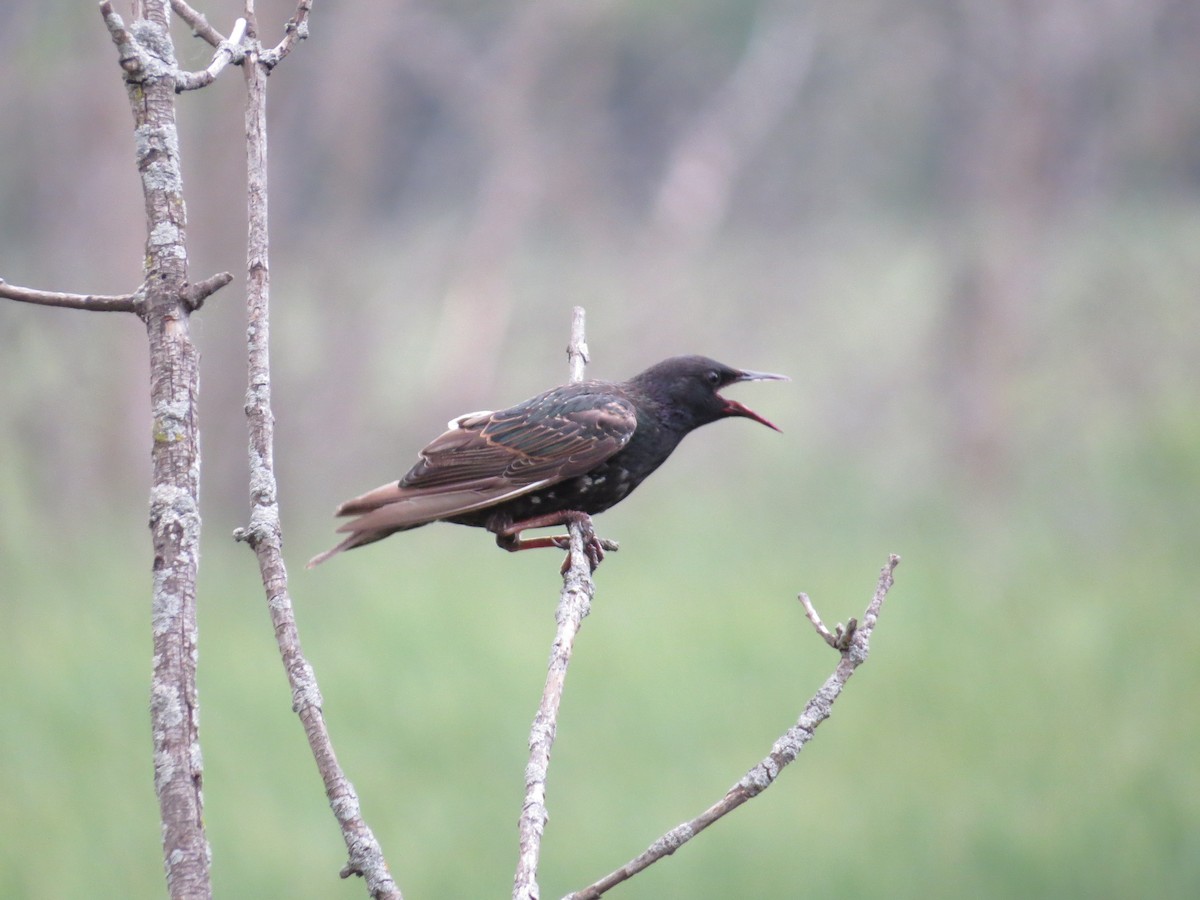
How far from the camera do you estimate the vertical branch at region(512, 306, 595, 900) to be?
2.32m

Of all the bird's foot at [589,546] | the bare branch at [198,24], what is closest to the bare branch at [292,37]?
the bare branch at [198,24]

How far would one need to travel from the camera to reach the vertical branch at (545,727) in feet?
7.61

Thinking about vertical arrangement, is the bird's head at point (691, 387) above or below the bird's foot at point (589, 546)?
above

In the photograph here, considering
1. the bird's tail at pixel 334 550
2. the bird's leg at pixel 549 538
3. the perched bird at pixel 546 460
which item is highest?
the perched bird at pixel 546 460

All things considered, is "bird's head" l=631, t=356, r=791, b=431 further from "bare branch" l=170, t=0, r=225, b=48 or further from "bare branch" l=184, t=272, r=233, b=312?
"bare branch" l=184, t=272, r=233, b=312

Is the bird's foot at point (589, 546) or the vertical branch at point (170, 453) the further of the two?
the bird's foot at point (589, 546)

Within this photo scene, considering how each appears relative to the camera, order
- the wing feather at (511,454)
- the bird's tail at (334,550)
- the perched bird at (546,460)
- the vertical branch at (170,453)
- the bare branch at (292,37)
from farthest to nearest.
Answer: the perched bird at (546,460), the wing feather at (511,454), the bird's tail at (334,550), the bare branch at (292,37), the vertical branch at (170,453)

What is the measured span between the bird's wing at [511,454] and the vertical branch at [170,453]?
153cm

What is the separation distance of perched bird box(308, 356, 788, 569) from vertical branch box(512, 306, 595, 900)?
0.33 meters

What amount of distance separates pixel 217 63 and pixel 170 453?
30.9 inches

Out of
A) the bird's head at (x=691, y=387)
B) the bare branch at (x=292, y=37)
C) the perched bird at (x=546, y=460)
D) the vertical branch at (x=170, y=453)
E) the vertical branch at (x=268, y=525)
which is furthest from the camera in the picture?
the bird's head at (x=691, y=387)

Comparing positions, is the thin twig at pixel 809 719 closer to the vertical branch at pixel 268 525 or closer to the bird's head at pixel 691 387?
the vertical branch at pixel 268 525

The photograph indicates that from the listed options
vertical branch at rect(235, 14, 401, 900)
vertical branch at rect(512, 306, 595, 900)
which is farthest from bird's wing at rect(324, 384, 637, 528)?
vertical branch at rect(235, 14, 401, 900)

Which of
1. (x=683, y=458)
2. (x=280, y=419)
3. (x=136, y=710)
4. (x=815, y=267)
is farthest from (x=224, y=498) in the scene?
(x=815, y=267)
